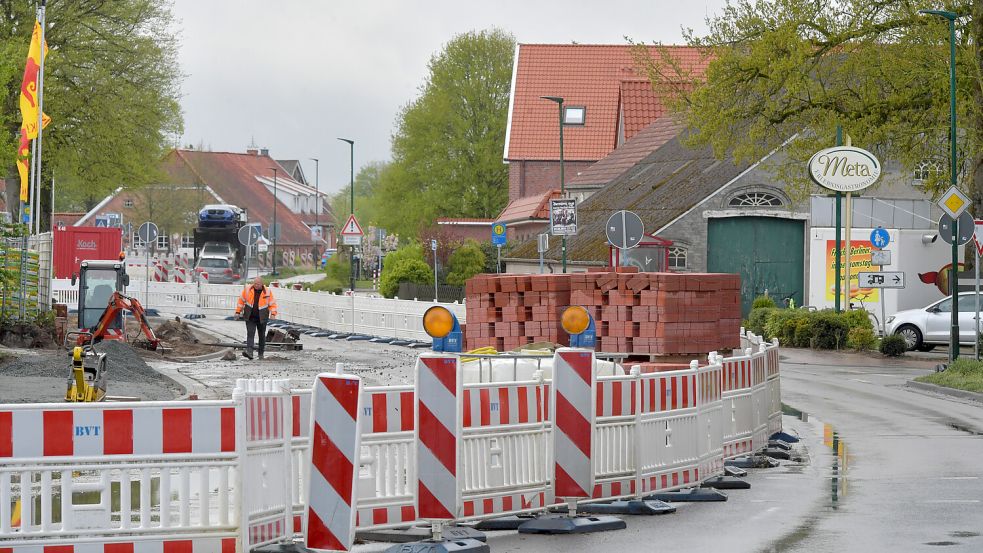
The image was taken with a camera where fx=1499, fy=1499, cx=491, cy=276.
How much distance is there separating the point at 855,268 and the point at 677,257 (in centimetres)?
724

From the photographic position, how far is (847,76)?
35.9 metres

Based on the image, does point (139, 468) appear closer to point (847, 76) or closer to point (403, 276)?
point (847, 76)

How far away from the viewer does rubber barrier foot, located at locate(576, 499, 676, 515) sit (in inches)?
467

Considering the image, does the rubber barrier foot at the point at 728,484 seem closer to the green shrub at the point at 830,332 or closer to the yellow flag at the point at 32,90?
the green shrub at the point at 830,332

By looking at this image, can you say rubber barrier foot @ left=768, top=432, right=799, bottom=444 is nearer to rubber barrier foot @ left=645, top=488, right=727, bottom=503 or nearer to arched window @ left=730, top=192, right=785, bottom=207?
rubber barrier foot @ left=645, top=488, right=727, bottom=503

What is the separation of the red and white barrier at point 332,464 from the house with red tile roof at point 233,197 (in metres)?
88.0

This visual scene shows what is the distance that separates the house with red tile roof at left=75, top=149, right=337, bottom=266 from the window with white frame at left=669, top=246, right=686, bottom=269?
2083 inches

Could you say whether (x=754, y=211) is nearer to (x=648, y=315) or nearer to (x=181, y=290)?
(x=181, y=290)

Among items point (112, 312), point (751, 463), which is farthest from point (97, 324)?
point (751, 463)

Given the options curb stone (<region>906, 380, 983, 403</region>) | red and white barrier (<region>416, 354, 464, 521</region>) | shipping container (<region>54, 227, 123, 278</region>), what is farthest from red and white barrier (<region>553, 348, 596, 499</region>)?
shipping container (<region>54, 227, 123, 278</region>)

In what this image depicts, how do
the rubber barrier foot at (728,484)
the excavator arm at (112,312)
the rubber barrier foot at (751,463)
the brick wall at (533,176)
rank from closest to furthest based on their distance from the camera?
the rubber barrier foot at (728,484) < the rubber barrier foot at (751,463) < the excavator arm at (112,312) < the brick wall at (533,176)

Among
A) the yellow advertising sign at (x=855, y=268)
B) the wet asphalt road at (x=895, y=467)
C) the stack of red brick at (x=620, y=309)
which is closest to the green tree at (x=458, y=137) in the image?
the yellow advertising sign at (x=855, y=268)

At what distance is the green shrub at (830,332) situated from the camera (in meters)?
37.2

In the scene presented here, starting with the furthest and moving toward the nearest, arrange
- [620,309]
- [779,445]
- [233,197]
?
[233,197], [620,309], [779,445]
